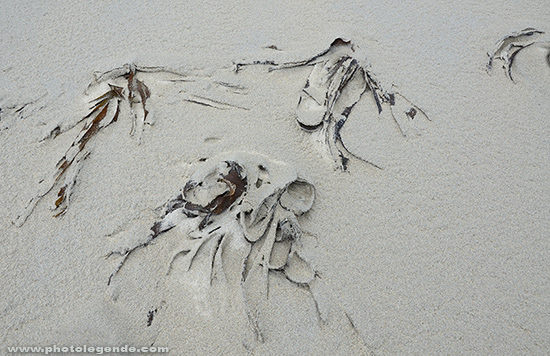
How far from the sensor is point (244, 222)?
100 cm

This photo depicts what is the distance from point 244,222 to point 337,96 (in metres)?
0.56

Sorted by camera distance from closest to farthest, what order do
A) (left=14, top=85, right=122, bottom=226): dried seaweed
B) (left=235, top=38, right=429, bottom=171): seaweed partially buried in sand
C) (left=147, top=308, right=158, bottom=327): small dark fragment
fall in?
(left=147, top=308, right=158, bottom=327): small dark fragment
(left=14, top=85, right=122, bottom=226): dried seaweed
(left=235, top=38, right=429, bottom=171): seaweed partially buried in sand

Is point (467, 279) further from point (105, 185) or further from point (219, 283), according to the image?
point (105, 185)

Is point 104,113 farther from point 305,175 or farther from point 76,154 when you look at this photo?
point 305,175

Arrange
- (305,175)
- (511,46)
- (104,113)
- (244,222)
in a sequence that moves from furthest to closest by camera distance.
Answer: (511,46) → (104,113) → (305,175) → (244,222)

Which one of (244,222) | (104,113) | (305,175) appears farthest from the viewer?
(104,113)

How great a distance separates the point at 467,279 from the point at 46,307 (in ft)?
3.34

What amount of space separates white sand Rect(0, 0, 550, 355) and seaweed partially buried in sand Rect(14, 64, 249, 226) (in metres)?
0.03

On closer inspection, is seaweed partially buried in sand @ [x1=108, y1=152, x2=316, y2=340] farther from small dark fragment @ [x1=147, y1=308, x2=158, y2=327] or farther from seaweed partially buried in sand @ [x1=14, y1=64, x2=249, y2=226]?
seaweed partially buried in sand @ [x1=14, y1=64, x2=249, y2=226]

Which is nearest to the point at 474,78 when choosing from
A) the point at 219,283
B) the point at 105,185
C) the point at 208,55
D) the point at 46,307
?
the point at 208,55

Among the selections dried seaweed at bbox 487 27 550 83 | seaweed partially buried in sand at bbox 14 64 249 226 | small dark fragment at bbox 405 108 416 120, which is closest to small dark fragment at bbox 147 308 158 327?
seaweed partially buried in sand at bbox 14 64 249 226

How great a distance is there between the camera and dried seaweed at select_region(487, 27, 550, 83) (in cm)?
146

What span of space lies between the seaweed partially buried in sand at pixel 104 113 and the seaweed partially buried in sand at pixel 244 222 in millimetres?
274

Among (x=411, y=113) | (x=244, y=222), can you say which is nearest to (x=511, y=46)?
(x=411, y=113)
